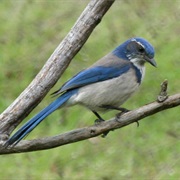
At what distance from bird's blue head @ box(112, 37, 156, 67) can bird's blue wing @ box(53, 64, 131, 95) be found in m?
0.13

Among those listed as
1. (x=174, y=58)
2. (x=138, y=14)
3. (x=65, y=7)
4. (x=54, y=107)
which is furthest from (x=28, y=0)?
(x=54, y=107)

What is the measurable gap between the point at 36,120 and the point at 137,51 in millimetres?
1290

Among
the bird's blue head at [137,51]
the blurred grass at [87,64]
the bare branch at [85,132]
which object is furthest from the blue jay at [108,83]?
the blurred grass at [87,64]

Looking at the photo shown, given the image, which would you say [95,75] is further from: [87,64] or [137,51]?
[87,64]

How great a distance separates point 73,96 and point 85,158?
1.56m

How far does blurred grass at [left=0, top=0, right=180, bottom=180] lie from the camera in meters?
8.12

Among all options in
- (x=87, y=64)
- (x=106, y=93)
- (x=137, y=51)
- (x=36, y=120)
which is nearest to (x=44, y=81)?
(x=36, y=120)

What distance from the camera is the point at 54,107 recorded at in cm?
654

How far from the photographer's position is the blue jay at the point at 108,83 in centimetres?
688

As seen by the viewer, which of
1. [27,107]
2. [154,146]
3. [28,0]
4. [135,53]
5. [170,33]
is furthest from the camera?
[28,0]

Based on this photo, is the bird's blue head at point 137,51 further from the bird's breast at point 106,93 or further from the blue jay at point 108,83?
the bird's breast at point 106,93

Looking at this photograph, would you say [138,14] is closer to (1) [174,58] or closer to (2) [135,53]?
(1) [174,58]

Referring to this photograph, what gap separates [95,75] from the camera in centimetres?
707

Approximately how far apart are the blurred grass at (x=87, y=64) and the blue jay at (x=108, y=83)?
3.14 ft
